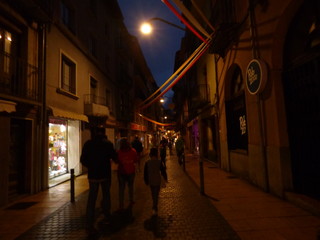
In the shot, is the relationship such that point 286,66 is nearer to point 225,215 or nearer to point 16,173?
point 225,215

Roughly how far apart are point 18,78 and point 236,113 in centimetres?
895

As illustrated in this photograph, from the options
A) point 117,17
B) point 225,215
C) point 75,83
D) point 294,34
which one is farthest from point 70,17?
point 225,215

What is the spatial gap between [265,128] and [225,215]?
3243 millimetres

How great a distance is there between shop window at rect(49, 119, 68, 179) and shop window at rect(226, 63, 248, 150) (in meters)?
8.20

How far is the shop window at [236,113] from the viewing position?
29.9ft

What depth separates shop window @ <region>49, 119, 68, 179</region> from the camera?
9.27 m

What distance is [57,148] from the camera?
9.85 meters

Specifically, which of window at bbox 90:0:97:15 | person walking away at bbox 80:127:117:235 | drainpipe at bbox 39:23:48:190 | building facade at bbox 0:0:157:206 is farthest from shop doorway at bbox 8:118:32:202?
window at bbox 90:0:97:15

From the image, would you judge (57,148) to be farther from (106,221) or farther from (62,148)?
(106,221)

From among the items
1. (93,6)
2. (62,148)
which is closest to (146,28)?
(62,148)

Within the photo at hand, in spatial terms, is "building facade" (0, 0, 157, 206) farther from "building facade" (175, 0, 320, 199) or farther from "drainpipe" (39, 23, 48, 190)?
"building facade" (175, 0, 320, 199)

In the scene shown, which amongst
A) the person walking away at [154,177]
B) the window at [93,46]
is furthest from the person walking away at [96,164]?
the window at [93,46]

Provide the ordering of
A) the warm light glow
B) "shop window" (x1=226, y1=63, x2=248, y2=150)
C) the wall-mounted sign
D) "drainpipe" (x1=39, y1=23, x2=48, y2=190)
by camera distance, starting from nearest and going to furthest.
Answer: the wall-mounted sign
"drainpipe" (x1=39, y1=23, x2=48, y2=190)
the warm light glow
"shop window" (x1=226, y1=63, x2=248, y2=150)

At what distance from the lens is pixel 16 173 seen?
7.08 m
